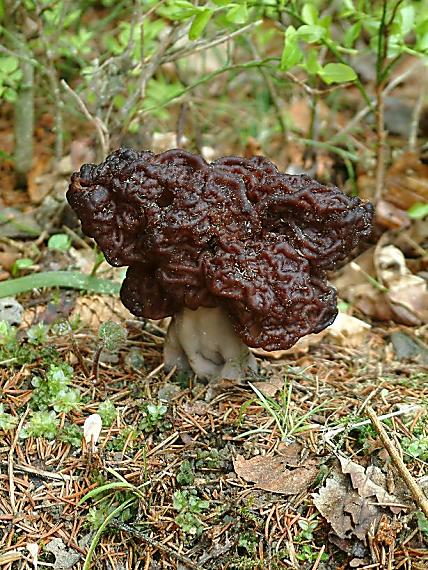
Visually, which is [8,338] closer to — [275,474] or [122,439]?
[122,439]

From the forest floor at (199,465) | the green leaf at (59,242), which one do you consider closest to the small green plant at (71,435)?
the forest floor at (199,465)

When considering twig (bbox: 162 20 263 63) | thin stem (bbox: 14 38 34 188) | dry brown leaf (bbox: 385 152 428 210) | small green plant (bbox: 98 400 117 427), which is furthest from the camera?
dry brown leaf (bbox: 385 152 428 210)

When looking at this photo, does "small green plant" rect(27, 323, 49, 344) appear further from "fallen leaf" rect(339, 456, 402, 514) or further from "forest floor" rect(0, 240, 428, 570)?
"fallen leaf" rect(339, 456, 402, 514)

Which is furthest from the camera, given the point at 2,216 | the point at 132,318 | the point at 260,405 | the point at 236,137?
the point at 236,137

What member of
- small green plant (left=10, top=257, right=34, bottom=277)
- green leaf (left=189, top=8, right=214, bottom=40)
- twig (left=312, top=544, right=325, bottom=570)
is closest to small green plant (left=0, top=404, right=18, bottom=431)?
small green plant (left=10, top=257, right=34, bottom=277)

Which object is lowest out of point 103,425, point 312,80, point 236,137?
point 236,137

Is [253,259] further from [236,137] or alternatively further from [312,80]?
[236,137]

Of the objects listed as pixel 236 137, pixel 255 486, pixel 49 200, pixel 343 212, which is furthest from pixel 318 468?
pixel 236 137
